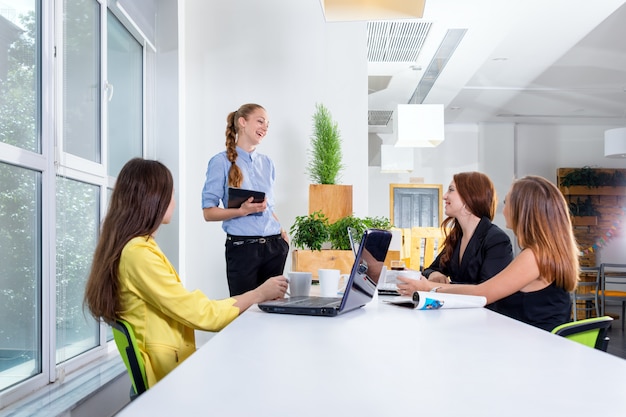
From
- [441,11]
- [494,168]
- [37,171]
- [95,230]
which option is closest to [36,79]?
[37,171]

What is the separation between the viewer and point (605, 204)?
1065 centimetres

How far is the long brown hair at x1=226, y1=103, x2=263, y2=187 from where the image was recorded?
3.01 meters

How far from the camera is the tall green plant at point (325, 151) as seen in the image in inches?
156

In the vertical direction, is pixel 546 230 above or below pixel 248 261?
above

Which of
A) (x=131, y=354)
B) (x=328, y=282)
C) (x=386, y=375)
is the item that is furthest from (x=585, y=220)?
(x=386, y=375)

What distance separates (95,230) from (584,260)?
31.2 feet

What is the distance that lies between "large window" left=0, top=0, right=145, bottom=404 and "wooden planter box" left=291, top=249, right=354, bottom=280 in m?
1.03

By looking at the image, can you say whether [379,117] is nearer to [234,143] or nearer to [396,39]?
[396,39]

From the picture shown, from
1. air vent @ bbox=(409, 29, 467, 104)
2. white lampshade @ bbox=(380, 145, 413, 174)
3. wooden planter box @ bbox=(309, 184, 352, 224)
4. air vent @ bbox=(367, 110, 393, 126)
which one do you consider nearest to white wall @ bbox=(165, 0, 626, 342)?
wooden planter box @ bbox=(309, 184, 352, 224)

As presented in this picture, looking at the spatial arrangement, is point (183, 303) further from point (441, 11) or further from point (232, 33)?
point (441, 11)

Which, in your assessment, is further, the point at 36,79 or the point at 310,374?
the point at 36,79

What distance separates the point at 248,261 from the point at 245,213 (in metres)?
0.28

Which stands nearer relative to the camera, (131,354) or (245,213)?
(131,354)

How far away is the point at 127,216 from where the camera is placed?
5.40 ft
